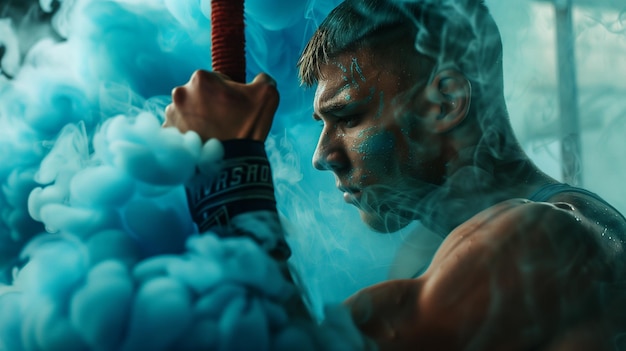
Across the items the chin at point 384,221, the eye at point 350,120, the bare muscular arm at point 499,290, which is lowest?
the bare muscular arm at point 499,290

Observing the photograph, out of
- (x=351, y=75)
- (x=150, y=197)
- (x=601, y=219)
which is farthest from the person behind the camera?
(x=351, y=75)

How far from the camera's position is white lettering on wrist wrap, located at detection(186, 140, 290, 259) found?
0.85 m

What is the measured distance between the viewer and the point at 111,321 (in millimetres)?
744

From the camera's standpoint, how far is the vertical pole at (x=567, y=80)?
1.15m

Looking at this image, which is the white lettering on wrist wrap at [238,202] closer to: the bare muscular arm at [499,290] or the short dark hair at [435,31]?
the bare muscular arm at [499,290]

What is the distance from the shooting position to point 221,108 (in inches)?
35.6

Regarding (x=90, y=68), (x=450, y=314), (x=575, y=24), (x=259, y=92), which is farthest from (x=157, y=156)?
(x=575, y=24)

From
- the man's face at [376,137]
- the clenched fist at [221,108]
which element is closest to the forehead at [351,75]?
the man's face at [376,137]

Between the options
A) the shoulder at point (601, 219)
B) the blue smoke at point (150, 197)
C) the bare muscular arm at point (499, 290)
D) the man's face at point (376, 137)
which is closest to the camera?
the blue smoke at point (150, 197)

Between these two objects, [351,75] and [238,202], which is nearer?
[238,202]

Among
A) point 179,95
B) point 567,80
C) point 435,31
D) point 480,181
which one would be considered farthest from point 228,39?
point 567,80

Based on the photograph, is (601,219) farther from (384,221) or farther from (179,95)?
(179,95)

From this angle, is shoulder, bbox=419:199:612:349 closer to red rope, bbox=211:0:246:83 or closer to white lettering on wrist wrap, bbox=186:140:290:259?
white lettering on wrist wrap, bbox=186:140:290:259

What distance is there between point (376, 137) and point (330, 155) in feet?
0.27
